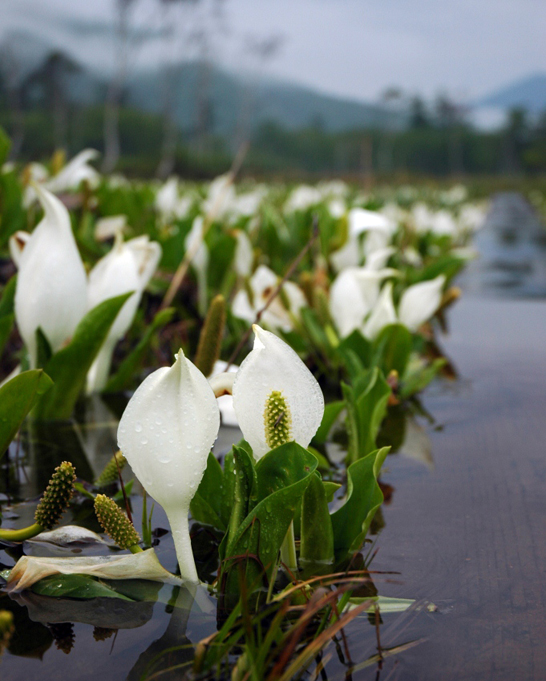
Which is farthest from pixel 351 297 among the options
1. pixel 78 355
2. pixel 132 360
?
pixel 78 355

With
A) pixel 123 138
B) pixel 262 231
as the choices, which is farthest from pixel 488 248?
pixel 123 138

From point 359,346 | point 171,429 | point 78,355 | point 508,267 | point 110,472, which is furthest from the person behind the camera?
point 508,267

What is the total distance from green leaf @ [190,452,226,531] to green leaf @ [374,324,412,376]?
660 millimetres

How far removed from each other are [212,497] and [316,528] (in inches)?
5.8

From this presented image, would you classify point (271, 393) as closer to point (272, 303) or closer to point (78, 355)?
point (78, 355)

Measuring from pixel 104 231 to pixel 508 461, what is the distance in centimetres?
141

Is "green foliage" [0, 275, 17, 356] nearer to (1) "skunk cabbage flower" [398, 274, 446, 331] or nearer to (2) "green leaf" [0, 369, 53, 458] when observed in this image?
(2) "green leaf" [0, 369, 53, 458]

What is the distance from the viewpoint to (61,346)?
134cm

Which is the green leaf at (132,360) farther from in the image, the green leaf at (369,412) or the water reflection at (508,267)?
the water reflection at (508,267)

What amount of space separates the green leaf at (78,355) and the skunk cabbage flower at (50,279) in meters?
0.05

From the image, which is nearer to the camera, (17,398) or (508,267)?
(17,398)

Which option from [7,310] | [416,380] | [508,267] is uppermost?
[7,310]

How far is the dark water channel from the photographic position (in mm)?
729

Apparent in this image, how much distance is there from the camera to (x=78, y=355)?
130 centimetres
